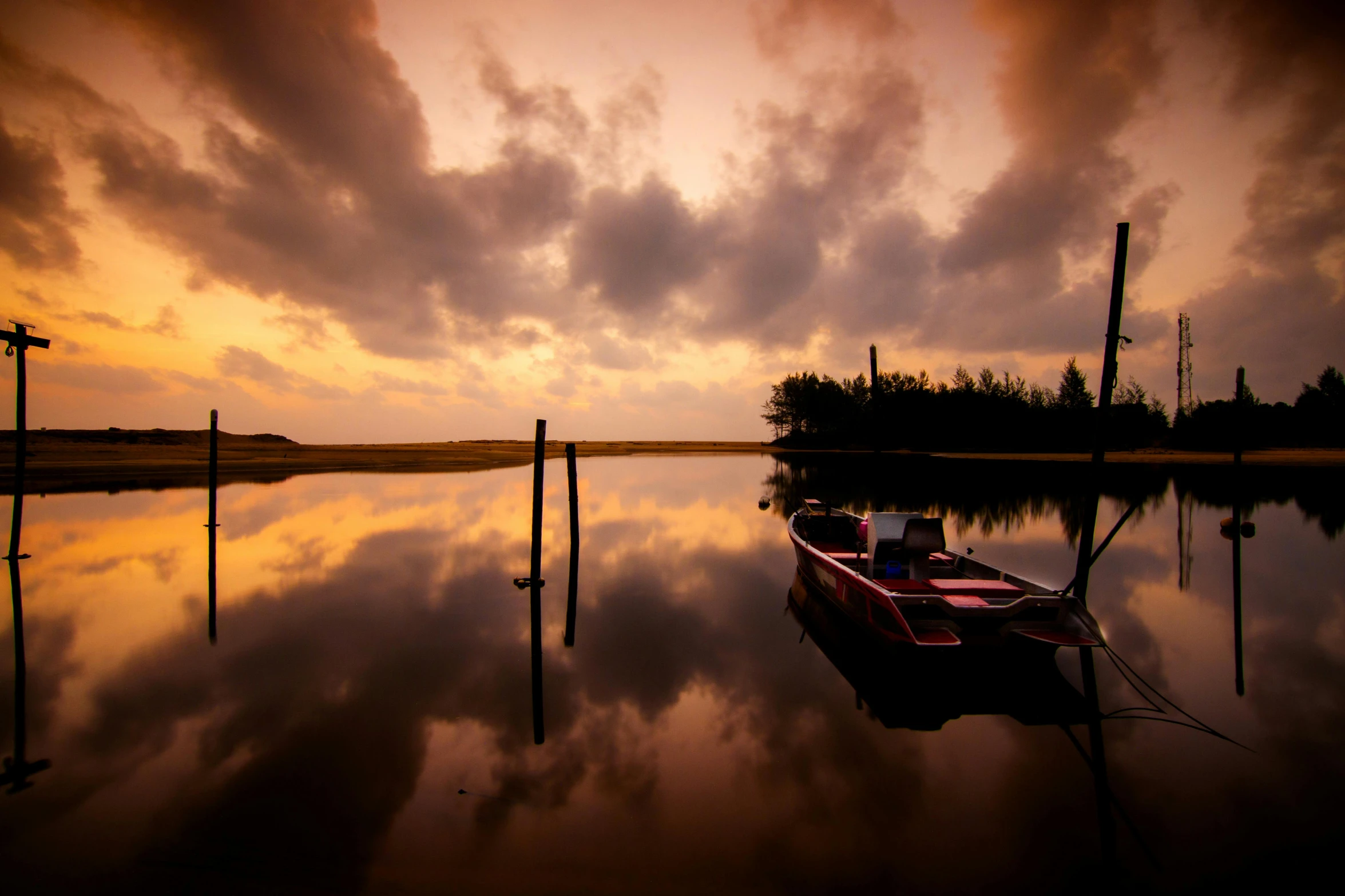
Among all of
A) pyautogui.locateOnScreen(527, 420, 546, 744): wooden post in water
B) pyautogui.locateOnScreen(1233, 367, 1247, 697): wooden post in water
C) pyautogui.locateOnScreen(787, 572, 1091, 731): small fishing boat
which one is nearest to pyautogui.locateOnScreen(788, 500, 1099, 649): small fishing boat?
pyautogui.locateOnScreen(787, 572, 1091, 731): small fishing boat

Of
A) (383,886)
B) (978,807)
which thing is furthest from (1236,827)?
(383,886)

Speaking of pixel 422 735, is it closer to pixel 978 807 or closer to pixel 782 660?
pixel 782 660

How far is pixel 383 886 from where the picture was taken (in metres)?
4.74

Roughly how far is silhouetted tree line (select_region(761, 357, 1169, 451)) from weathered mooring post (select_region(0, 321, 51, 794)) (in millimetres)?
79799

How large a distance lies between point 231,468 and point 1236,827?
6921cm

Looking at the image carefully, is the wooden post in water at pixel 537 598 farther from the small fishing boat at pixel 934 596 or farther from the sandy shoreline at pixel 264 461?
the sandy shoreline at pixel 264 461

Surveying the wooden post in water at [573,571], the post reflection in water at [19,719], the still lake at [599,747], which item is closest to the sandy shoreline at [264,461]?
the post reflection in water at [19,719]

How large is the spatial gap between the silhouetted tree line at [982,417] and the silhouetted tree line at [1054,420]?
13 centimetres

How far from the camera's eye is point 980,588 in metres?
9.77

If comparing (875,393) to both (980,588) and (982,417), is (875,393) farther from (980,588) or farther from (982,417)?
(982,417)

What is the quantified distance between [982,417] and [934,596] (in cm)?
8866

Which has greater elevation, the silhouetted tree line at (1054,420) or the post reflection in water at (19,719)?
the silhouetted tree line at (1054,420)

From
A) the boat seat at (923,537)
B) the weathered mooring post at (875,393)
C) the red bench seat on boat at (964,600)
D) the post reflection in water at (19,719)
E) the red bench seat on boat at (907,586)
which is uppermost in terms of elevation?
the weathered mooring post at (875,393)

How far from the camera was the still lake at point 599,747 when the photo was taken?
505 cm
